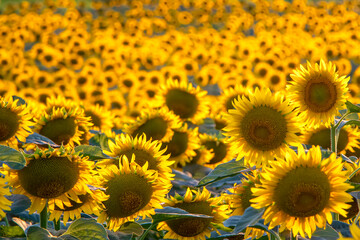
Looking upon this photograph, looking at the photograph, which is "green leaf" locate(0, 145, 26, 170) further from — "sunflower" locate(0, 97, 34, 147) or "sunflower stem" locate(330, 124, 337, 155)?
"sunflower stem" locate(330, 124, 337, 155)

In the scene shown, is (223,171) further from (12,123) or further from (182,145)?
(182,145)

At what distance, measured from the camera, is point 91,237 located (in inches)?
78.1

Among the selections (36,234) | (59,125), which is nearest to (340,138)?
(59,125)

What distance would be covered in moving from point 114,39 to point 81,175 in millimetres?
8812

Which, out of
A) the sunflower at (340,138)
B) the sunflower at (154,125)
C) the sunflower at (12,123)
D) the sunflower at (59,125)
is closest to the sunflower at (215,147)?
the sunflower at (154,125)

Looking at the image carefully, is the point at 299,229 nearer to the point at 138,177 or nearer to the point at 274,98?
the point at 138,177

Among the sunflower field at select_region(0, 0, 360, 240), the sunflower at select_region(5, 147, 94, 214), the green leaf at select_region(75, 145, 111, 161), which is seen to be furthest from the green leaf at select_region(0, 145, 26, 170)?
the green leaf at select_region(75, 145, 111, 161)

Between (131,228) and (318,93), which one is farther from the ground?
(318,93)

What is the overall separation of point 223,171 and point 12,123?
38.1 inches

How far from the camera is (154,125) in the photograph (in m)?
3.62

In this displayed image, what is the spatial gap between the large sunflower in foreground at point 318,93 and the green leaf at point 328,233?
2.57 ft

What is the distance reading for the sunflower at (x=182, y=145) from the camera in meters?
3.81

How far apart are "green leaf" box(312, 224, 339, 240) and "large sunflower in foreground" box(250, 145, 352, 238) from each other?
14 centimetres

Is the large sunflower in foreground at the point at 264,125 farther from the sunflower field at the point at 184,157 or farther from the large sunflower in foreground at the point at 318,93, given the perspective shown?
the large sunflower in foreground at the point at 318,93
